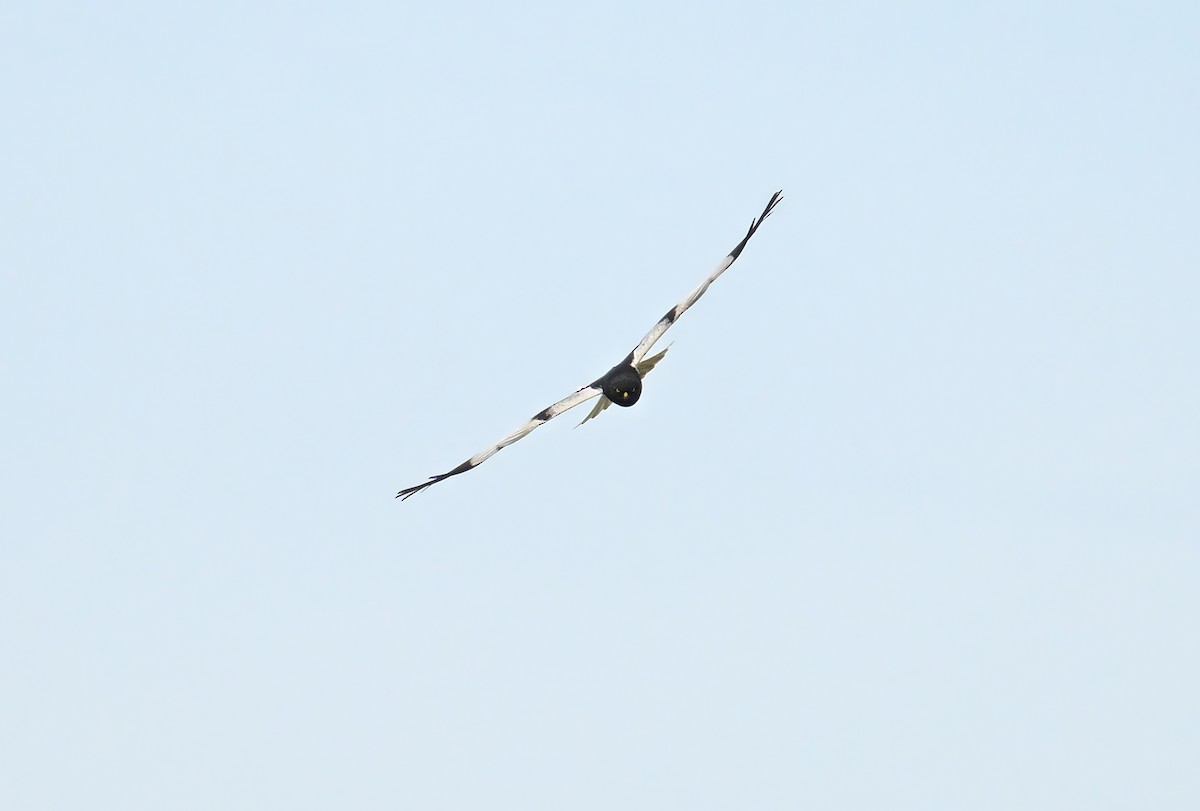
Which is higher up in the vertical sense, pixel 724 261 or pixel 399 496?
pixel 724 261

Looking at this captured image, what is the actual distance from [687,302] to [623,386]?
4252 millimetres

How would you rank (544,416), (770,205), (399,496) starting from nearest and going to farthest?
(399,496) < (544,416) < (770,205)

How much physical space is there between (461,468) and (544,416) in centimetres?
333

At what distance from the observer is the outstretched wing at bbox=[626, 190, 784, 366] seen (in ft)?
201

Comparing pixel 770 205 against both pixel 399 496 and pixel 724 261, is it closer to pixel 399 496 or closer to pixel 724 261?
pixel 724 261

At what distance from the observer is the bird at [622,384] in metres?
57.2

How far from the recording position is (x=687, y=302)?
62.1m

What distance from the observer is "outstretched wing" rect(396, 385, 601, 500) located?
55.8 metres

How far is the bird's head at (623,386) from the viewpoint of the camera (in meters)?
59.7

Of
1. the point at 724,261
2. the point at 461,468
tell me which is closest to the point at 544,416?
the point at 461,468

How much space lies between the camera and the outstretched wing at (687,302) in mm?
61406

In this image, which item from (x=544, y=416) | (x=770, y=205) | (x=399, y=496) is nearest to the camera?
(x=399, y=496)

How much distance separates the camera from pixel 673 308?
6203 centimetres

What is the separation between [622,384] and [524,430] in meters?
3.90
